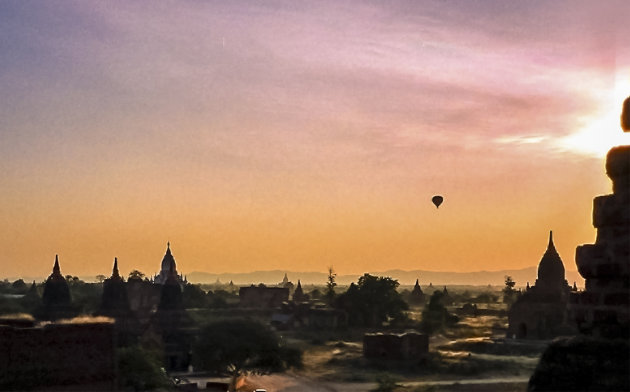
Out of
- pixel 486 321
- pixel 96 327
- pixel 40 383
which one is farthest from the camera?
pixel 486 321

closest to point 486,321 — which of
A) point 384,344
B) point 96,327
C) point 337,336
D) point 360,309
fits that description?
point 360,309

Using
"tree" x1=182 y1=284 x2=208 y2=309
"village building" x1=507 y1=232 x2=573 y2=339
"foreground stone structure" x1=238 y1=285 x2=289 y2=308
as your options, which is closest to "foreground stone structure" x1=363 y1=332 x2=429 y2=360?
"village building" x1=507 y1=232 x2=573 y2=339

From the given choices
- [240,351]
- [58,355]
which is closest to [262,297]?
[240,351]

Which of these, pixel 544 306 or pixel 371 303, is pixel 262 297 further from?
pixel 544 306

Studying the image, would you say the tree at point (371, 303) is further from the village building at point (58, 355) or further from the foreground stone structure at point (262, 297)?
the village building at point (58, 355)

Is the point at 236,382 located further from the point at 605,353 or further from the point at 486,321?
the point at 486,321

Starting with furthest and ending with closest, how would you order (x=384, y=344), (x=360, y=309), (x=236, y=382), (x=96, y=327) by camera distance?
1. (x=360, y=309)
2. (x=384, y=344)
3. (x=236, y=382)
4. (x=96, y=327)
